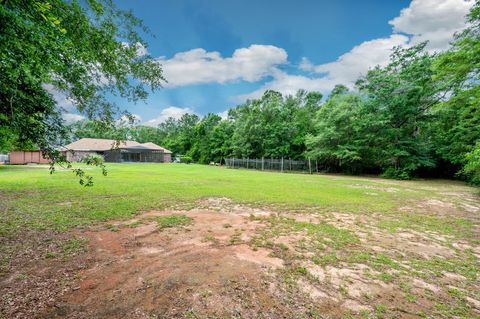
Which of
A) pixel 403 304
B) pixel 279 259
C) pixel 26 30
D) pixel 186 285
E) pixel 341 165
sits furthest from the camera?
pixel 341 165

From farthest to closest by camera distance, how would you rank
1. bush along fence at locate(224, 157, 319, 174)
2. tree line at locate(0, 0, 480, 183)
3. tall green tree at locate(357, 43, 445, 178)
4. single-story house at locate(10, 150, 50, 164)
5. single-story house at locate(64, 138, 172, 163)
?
single-story house at locate(64, 138, 172, 163) → single-story house at locate(10, 150, 50, 164) → bush along fence at locate(224, 157, 319, 174) → tall green tree at locate(357, 43, 445, 178) → tree line at locate(0, 0, 480, 183)

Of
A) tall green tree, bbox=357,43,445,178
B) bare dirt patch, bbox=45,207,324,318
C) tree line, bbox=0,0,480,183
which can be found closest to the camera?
bare dirt patch, bbox=45,207,324,318

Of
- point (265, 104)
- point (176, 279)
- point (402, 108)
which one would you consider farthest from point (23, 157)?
point (402, 108)

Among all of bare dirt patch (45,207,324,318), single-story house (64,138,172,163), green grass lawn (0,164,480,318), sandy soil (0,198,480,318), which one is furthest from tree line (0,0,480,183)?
single-story house (64,138,172,163)

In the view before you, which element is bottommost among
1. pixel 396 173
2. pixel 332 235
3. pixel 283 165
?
pixel 332 235

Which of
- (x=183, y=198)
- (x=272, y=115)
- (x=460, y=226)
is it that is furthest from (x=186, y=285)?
(x=272, y=115)

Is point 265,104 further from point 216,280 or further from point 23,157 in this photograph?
point 23,157

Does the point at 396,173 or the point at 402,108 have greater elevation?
the point at 402,108

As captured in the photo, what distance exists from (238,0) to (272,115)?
2222 centimetres

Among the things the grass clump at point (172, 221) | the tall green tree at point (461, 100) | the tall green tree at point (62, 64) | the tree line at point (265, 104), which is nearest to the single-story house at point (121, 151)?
the tree line at point (265, 104)

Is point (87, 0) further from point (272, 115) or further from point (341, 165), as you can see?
point (272, 115)

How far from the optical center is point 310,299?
7.79 ft

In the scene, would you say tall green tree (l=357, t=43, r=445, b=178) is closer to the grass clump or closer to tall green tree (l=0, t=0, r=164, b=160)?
the grass clump

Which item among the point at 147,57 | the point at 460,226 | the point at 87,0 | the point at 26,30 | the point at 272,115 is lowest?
the point at 460,226
